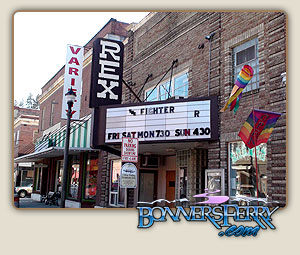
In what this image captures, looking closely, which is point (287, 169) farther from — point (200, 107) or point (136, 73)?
point (136, 73)

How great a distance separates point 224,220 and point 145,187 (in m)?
9.07

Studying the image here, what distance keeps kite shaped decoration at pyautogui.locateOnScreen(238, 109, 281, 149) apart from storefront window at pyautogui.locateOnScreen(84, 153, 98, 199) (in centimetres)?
1162

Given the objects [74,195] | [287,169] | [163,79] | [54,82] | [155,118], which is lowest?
[74,195]

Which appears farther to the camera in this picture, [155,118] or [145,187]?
[145,187]

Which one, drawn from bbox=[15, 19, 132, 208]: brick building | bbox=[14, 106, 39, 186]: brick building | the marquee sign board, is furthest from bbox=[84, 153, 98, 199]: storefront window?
bbox=[14, 106, 39, 186]: brick building

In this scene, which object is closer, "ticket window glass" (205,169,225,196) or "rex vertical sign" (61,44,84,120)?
"ticket window glass" (205,169,225,196)

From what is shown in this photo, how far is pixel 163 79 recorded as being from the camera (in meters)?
15.3

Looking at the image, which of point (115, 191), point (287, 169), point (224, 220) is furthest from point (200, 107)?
point (115, 191)

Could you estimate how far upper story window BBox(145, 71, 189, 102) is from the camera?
13969 mm

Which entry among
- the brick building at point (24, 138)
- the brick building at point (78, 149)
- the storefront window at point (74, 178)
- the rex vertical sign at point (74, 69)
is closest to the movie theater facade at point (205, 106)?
the brick building at point (78, 149)

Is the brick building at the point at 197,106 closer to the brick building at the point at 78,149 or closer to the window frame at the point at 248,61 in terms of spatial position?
the window frame at the point at 248,61

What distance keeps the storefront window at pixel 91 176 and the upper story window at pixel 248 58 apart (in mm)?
10558

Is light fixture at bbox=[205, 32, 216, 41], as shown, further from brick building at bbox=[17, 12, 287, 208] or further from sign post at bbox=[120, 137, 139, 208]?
sign post at bbox=[120, 137, 139, 208]

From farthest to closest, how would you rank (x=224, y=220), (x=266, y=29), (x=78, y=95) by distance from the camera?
(x=78, y=95) → (x=266, y=29) → (x=224, y=220)
